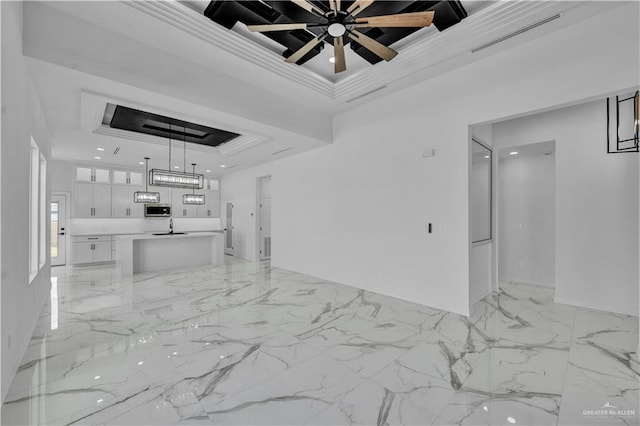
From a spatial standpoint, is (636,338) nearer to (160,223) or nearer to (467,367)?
(467,367)

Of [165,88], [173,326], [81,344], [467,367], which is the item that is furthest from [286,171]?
[467,367]

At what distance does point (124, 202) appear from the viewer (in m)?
8.32

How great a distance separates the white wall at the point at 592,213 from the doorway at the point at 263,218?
6568 millimetres

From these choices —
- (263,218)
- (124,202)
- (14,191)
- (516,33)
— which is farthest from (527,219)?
(124,202)

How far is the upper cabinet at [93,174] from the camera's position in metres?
7.66

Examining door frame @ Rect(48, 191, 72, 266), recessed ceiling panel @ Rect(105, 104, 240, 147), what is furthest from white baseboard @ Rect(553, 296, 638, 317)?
door frame @ Rect(48, 191, 72, 266)

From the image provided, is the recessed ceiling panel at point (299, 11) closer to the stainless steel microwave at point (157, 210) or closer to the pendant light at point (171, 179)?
the pendant light at point (171, 179)

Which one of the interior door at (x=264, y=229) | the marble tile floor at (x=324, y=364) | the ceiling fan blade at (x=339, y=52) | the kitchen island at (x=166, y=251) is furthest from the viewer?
the interior door at (x=264, y=229)

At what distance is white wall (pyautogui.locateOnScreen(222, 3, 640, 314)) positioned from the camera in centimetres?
291

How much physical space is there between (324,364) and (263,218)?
626 centimetres

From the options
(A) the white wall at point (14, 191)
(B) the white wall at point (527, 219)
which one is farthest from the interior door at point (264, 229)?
(B) the white wall at point (527, 219)

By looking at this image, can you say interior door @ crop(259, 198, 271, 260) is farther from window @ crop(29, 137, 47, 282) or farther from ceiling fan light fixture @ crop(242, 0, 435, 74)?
ceiling fan light fixture @ crop(242, 0, 435, 74)

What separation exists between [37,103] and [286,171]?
14.2ft

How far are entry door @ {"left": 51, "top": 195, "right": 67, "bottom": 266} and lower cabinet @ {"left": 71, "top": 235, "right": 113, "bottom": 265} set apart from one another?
0.39 metres
